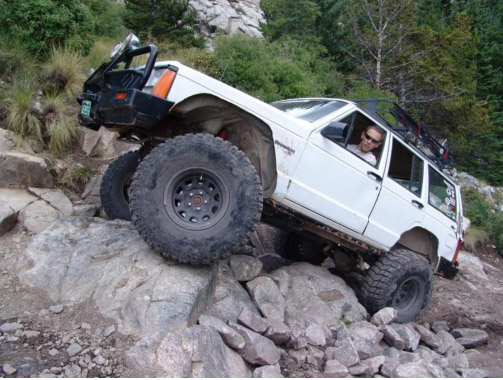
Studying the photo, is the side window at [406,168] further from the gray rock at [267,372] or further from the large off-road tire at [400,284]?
the gray rock at [267,372]

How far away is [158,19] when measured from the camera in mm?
14516

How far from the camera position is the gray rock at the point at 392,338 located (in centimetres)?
477

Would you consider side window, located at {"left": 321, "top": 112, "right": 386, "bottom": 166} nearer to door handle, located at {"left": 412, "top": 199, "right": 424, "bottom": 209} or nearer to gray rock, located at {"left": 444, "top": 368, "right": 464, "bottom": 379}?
door handle, located at {"left": 412, "top": 199, "right": 424, "bottom": 209}

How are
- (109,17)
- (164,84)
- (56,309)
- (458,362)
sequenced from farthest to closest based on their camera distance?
(109,17) → (458,362) → (164,84) → (56,309)

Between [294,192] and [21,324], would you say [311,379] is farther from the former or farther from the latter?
[21,324]

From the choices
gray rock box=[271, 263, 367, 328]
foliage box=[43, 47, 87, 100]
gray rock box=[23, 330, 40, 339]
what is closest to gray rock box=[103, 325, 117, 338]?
gray rock box=[23, 330, 40, 339]

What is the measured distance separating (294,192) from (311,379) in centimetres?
169

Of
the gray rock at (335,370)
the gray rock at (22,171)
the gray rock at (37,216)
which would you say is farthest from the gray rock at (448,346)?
the gray rock at (22,171)

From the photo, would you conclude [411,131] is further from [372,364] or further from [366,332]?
[372,364]

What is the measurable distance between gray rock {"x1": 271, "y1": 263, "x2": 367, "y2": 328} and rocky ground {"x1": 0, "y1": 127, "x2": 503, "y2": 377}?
0.05 ft

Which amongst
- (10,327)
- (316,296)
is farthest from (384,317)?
(10,327)

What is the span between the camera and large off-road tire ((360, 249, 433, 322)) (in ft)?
17.5

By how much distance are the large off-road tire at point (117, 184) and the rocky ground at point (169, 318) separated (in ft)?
0.98

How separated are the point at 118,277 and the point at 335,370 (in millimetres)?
2069
